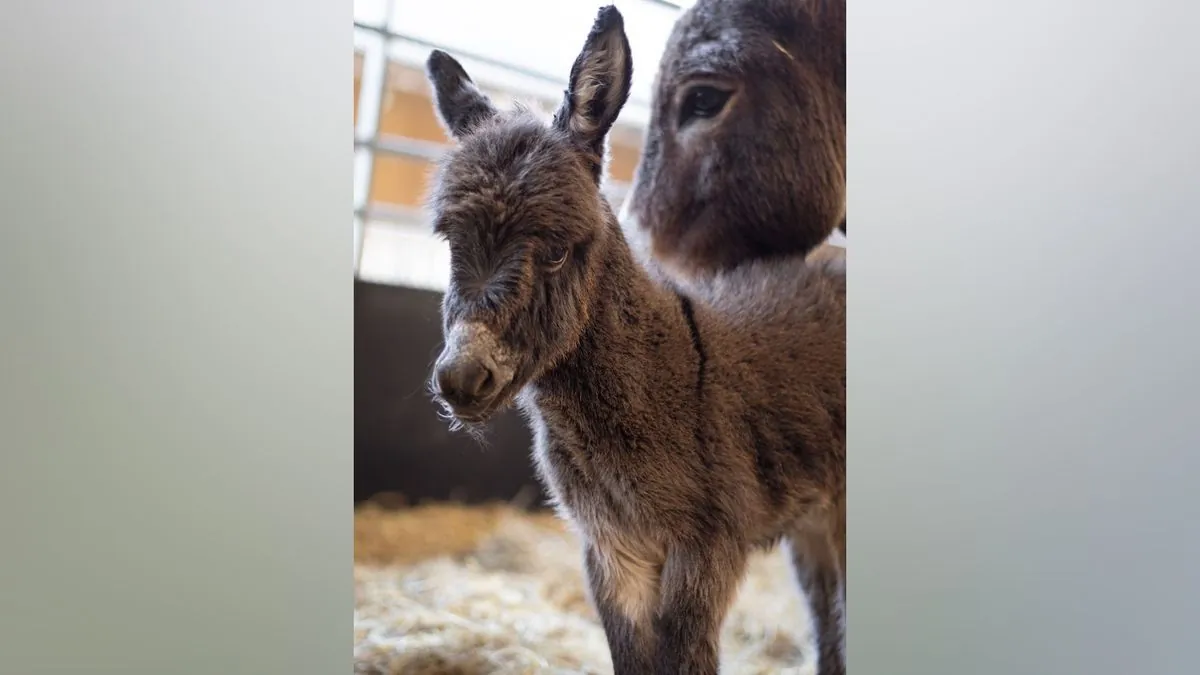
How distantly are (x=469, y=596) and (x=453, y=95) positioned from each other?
73 centimetres

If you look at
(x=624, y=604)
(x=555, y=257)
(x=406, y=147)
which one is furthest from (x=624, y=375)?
(x=406, y=147)

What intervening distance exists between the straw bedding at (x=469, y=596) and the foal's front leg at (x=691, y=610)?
1.8 inches

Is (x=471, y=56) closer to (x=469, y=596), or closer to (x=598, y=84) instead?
(x=598, y=84)

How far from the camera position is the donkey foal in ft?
3.94

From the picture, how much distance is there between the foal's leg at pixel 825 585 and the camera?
4.69 ft

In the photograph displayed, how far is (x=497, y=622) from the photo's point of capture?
124 centimetres

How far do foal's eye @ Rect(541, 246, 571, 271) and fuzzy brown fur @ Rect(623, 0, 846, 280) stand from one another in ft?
0.51

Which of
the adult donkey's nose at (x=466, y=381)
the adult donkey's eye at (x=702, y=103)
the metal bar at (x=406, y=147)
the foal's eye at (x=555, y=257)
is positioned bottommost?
the adult donkey's nose at (x=466, y=381)

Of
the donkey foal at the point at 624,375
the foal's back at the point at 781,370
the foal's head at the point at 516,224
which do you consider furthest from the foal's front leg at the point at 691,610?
the foal's head at the point at 516,224

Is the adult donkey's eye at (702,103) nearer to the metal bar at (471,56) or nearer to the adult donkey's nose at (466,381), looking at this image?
the metal bar at (471,56)

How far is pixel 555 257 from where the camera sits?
1.23 m
